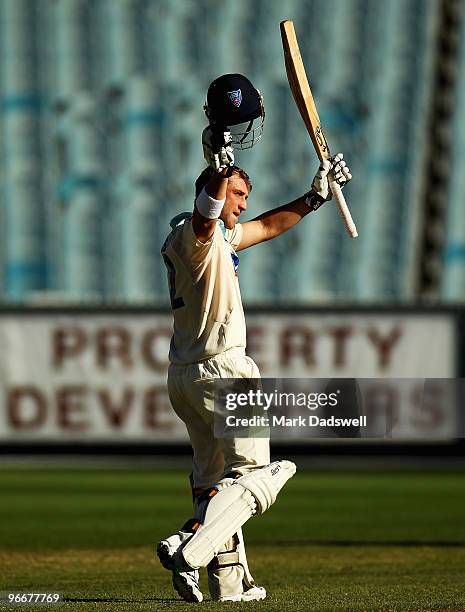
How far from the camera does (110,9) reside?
24406 mm

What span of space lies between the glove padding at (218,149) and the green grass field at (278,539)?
1.76 m

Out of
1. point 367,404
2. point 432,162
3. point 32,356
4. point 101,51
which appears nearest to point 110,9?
point 101,51

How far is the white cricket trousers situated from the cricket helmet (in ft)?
3.14

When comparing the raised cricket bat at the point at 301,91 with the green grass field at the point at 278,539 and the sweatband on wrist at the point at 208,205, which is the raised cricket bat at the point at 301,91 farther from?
the green grass field at the point at 278,539

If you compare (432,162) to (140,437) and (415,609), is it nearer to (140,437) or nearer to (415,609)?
(140,437)

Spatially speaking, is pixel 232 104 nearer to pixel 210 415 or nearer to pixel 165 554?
pixel 210 415

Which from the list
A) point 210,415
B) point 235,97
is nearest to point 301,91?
point 235,97

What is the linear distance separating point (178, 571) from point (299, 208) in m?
1.94

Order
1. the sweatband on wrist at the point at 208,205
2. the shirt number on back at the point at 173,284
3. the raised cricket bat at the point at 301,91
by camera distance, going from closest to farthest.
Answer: the sweatband on wrist at the point at 208,205 → the shirt number on back at the point at 173,284 → the raised cricket bat at the point at 301,91

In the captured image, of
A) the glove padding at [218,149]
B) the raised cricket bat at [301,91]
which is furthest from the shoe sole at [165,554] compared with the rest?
the raised cricket bat at [301,91]

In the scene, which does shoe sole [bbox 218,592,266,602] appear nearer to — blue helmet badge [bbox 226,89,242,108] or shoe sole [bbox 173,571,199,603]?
shoe sole [bbox 173,571,199,603]

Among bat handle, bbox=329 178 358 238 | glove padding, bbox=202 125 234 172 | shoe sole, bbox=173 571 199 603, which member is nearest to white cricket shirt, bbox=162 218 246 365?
glove padding, bbox=202 125 234 172

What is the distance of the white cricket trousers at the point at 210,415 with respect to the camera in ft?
19.6

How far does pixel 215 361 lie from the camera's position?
601 centimetres
